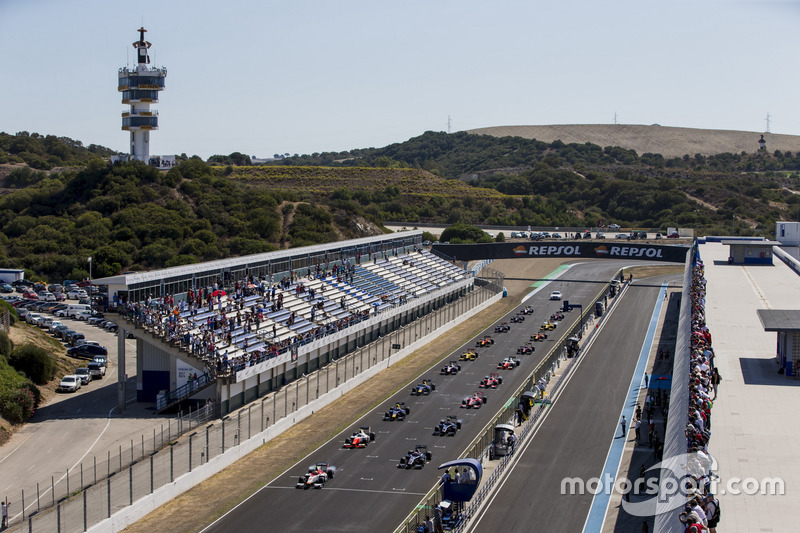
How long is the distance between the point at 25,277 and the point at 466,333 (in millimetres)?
53235

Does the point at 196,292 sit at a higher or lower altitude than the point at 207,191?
lower

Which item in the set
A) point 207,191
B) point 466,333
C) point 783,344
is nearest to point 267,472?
point 783,344

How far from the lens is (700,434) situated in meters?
25.5

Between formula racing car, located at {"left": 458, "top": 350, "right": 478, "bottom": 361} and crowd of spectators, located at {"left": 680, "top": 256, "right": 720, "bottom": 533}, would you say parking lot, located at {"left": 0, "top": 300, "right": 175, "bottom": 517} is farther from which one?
formula racing car, located at {"left": 458, "top": 350, "right": 478, "bottom": 361}

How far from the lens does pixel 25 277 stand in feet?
320

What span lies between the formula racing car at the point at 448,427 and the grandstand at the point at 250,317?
1160 centimetres

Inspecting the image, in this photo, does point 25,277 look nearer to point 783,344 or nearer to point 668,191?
point 783,344

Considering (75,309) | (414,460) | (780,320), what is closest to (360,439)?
(414,460)

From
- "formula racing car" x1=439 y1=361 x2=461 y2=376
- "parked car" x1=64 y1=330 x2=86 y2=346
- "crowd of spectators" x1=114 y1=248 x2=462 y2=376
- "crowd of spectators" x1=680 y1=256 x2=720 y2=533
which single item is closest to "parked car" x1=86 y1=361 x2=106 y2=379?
"crowd of spectators" x1=114 y1=248 x2=462 y2=376

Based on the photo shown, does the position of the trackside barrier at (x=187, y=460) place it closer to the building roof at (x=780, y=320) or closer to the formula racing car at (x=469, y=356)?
the formula racing car at (x=469, y=356)

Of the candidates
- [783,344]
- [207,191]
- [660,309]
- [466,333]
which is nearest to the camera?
[783,344]

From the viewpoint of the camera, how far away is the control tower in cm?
10600

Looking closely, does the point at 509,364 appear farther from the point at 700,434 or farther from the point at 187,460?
the point at 700,434

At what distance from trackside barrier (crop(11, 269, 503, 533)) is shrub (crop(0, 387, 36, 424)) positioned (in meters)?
10.0
